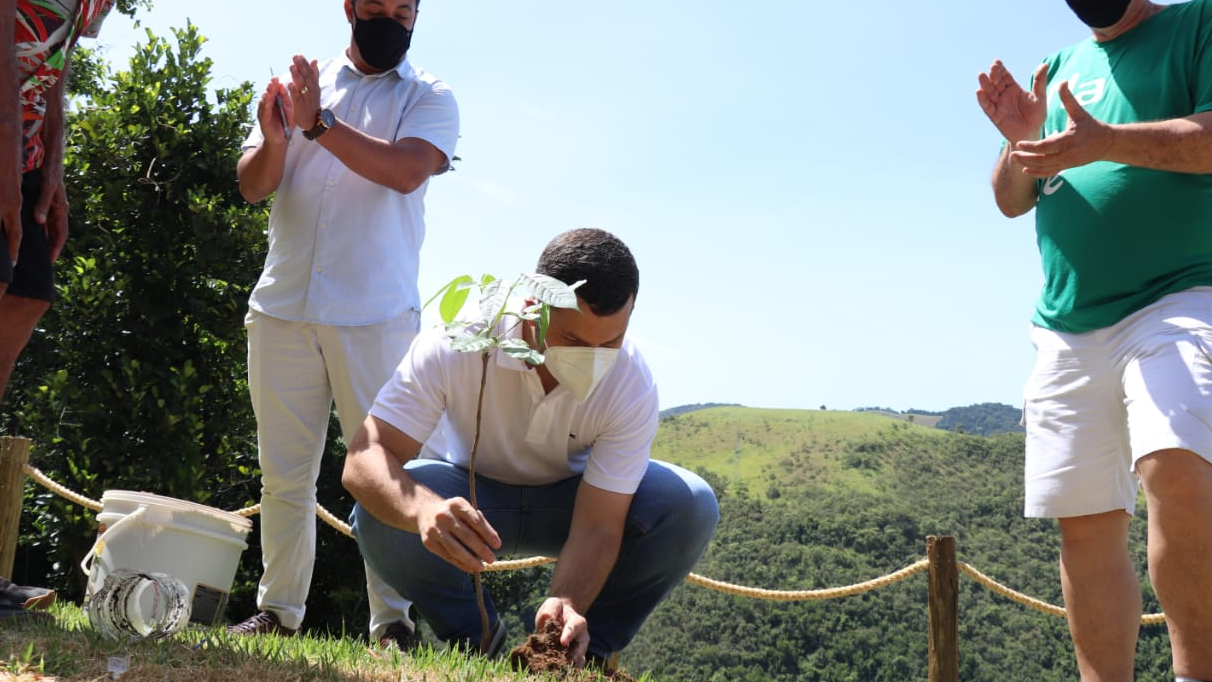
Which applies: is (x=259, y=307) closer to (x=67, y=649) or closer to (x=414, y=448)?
(x=414, y=448)

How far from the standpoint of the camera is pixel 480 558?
253 centimetres

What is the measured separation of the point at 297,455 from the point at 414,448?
92cm

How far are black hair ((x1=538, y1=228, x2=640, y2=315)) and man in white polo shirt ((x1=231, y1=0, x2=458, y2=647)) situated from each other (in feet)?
3.26

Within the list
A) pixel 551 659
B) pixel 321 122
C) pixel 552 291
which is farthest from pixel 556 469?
pixel 321 122

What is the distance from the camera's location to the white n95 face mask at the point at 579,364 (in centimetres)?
307

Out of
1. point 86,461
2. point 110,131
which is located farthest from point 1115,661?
point 110,131

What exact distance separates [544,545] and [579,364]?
0.72 metres

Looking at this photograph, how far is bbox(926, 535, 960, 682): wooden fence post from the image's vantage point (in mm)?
5078

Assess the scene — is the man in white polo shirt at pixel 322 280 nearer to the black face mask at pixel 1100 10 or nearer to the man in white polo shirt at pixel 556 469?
the man in white polo shirt at pixel 556 469

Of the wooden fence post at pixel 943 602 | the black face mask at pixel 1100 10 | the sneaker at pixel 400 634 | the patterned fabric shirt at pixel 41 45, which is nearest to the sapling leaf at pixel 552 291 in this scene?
the patterned fabric shirt at pixel 41 45

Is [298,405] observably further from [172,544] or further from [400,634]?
[400,634]

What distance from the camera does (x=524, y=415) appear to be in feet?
11.0

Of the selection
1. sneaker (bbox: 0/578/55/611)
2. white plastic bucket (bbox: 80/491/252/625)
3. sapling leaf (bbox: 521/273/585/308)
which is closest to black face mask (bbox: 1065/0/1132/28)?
sapling leaf (bbox: 521/273/585/308)

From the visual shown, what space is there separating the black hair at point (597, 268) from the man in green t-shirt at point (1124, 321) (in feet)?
3.62
